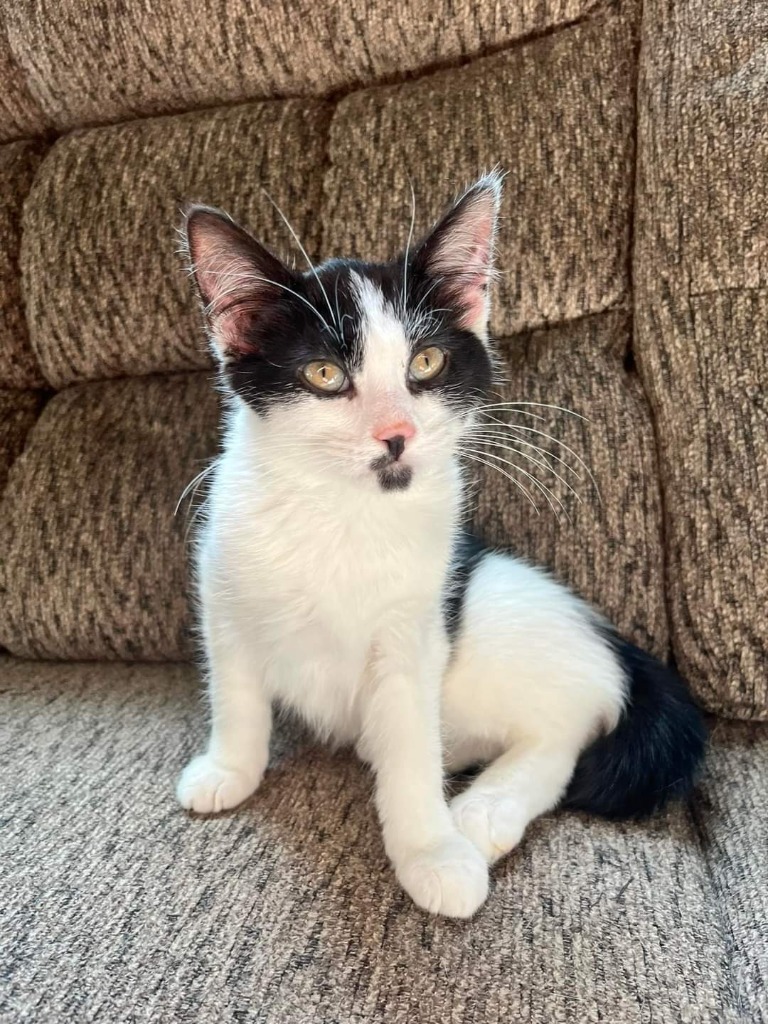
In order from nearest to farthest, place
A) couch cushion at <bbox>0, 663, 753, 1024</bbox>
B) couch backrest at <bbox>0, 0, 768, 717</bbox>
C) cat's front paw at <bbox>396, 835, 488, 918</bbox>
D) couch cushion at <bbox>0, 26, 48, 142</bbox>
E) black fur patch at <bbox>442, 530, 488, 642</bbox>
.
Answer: couch cushion at <bbox>0, 663, 753, 1024</bbox>
cat's front paw at <bbox>396, 835, 488, 918</bbox>
black fur patch at <bbox>442, 530, 488, 642</bbox>
couch backrest at <bbox>0, 0, 768, 717</bbox>
couch cushion at <bbox>0, 26, 48, 142</bbox>

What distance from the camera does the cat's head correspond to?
2.87 feet

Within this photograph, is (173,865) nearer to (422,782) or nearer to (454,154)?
(422,782)

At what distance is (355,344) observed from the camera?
0.91m

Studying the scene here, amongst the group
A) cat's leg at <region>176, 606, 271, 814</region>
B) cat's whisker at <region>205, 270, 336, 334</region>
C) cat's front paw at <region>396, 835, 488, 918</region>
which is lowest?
cat's front paw at <region>396, 835, 488, 918</region>

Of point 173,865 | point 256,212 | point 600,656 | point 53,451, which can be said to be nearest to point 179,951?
point 173,865

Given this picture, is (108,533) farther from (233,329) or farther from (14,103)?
(14,103)

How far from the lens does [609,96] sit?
1.28 m

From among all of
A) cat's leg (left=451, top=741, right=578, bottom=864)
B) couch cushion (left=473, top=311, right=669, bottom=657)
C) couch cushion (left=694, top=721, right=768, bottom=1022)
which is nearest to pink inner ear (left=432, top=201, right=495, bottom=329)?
couch cushion (left=473, top=311, right=669, bottom=657)

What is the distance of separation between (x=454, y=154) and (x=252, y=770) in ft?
3.43

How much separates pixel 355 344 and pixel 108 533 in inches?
29.0

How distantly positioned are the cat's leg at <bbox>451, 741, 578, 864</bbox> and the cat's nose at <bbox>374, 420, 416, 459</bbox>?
1.47 ft

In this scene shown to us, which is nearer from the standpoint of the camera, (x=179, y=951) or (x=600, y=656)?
(x=179, y=951)

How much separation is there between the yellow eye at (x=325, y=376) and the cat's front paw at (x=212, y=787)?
516 millimetres

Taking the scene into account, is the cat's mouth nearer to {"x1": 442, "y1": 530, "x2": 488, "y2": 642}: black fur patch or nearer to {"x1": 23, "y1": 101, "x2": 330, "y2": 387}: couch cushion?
{"x1": 442, "y1": 530, "x2": 488, "y2": 642}: black fur patch
